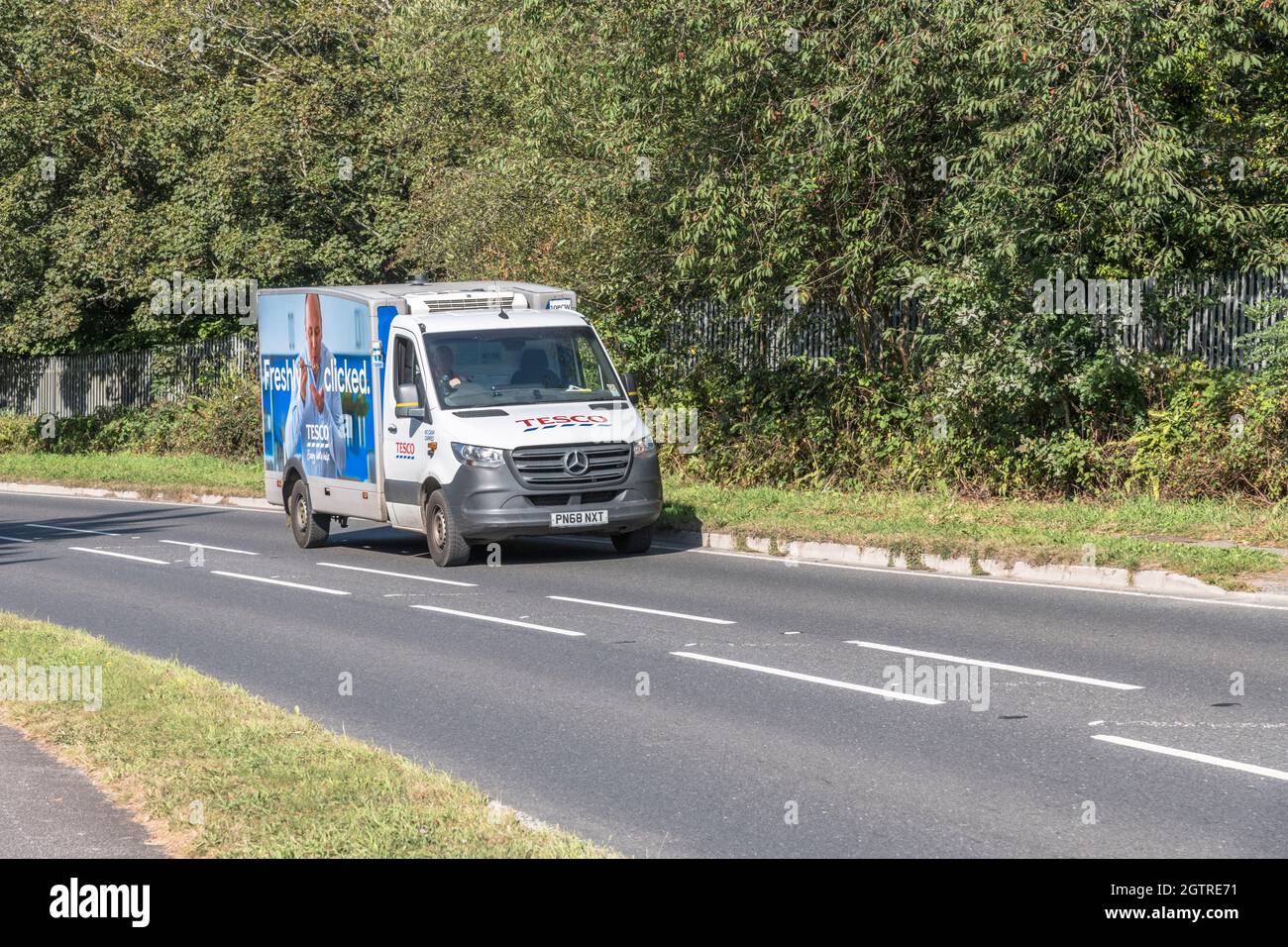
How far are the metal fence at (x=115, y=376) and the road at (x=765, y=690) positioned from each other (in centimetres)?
2081

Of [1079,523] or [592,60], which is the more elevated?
[592,60]

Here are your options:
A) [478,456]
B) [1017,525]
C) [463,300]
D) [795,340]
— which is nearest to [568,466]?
[478,456]

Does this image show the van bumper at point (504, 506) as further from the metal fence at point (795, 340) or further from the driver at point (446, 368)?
the metal fence at point (795, 340)

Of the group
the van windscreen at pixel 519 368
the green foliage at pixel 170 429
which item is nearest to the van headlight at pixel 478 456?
the van windscreen at pixel 519 368

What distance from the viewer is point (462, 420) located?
16.7 meters

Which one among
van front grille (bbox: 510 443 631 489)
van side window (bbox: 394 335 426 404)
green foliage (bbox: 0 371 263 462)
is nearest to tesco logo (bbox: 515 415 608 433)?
van front grille (bbox: 510 443 631 489)

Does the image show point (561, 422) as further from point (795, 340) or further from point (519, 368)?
point (795, 340)

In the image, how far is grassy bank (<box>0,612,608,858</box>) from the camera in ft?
20.3

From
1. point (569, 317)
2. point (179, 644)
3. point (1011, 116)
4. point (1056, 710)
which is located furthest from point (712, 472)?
point (1056, 710)

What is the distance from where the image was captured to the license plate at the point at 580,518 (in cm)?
1644

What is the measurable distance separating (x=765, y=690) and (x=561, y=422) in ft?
24.0

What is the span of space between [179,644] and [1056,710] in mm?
6498

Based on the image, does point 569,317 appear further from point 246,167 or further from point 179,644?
point 246,167
